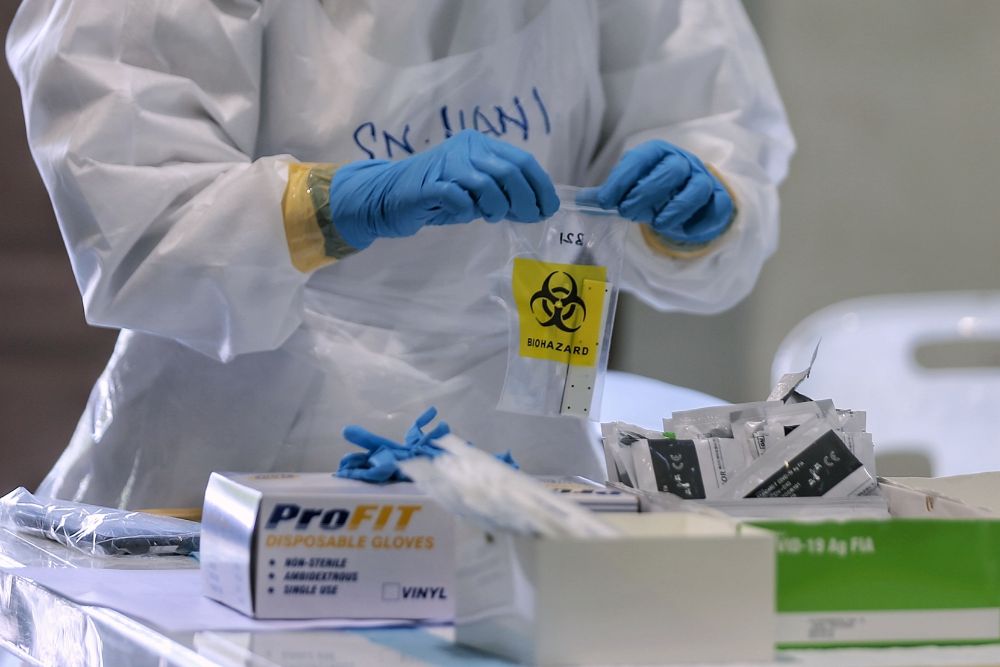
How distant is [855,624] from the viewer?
67cm

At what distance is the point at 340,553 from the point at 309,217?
0.53 metres

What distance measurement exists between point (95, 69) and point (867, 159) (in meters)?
2.49

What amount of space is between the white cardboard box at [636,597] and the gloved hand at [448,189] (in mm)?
561

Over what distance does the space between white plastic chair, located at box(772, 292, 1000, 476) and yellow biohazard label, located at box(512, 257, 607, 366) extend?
43.2 inches

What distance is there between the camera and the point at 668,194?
52.9 inches

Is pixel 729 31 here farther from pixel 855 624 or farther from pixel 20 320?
pixel 20 320

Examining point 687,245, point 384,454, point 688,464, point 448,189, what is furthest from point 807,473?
point 687,245

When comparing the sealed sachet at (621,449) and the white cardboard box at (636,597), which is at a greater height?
the sealed sachet at (621,449)

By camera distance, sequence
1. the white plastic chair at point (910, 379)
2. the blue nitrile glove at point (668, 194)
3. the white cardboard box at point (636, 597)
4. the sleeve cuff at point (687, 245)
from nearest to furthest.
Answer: the white cardboard box at point (636, 597) < the blue nitrile glove at point (668, 194) < the sleeve cuff at point (687, 245) < the white plastic chair at point (910, 379)

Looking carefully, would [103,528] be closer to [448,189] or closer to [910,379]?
[448,189]

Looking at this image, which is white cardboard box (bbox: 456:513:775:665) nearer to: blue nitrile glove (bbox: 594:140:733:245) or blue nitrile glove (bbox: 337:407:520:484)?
blue nitrile glove (bbox: 337:407:520:484)

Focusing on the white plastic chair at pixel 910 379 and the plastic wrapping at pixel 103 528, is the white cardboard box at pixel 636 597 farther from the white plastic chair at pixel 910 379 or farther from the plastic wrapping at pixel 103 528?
the white plastic chair at pixel 910 379

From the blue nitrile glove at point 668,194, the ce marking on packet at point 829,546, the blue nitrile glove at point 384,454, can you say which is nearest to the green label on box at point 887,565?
the ce marking on packet at point 829,546

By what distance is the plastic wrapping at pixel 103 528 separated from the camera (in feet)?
3.18
